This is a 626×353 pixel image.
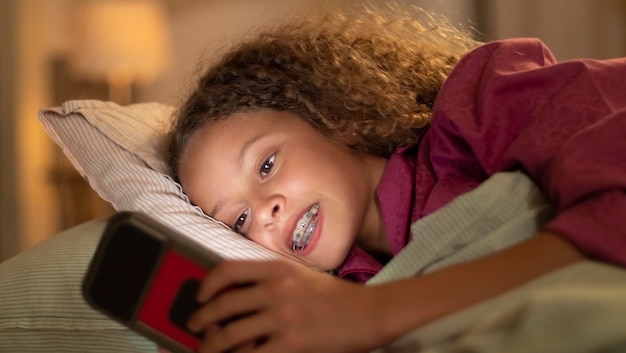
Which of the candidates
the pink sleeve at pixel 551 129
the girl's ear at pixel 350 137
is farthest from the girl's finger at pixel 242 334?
the girl's ear at pixel 350 137

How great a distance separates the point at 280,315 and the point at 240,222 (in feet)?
1.28

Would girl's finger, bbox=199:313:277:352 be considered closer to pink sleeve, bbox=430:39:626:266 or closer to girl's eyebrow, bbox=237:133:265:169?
pink sleeve, bbox=430:39:626:266

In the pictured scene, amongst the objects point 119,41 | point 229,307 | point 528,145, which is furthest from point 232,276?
point 119,41

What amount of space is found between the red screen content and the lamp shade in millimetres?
1949

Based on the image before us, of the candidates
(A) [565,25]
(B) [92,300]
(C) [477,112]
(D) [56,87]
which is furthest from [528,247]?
(D) [56,87]

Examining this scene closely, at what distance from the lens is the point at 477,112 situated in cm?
80

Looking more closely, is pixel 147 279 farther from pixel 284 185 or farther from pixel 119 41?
pixel 119 41

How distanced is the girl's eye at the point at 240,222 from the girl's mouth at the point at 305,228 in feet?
0.24

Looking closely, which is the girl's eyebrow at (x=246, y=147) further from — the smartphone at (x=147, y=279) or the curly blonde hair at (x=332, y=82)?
the smartphone at (x=147, y=279)

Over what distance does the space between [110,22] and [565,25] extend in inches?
55.5

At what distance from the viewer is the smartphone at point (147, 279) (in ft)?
1.77

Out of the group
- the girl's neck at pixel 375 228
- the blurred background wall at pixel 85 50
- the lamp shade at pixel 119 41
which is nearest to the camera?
the girl's neck at pixel 375 228

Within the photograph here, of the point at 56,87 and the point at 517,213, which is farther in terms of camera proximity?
the point at 56,87

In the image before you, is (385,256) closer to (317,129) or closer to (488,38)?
(317,129)
